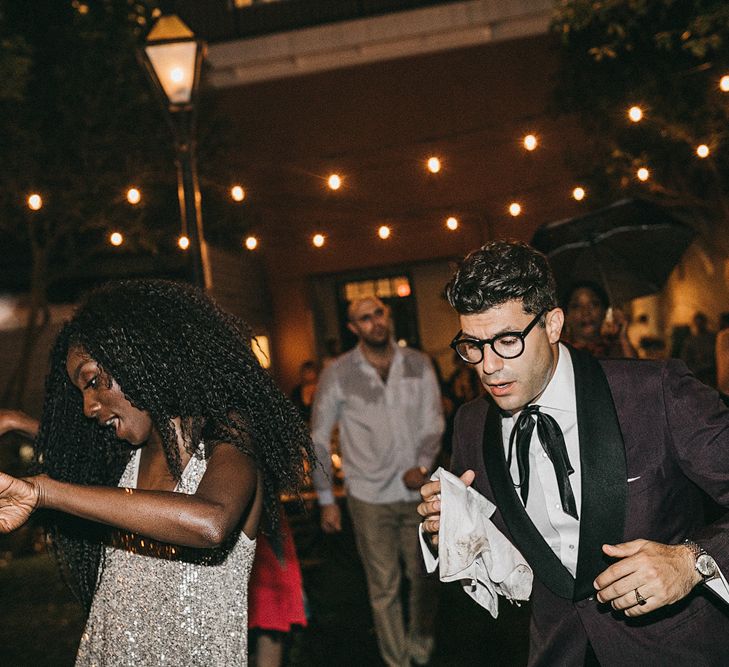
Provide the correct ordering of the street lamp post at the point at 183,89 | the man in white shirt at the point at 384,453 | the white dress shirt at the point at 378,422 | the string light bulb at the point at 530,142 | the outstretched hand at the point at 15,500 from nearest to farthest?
the outstretched hand at the point at 15,500, the man in white shirt at the point at 384,453, the white dress shirt at the point at 378,422, the street lamp post at the point at 183,89, the string light bulb at the point at 530,142

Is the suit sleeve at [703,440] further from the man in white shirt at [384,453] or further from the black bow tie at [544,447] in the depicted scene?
the man in white shirt at [384,453]

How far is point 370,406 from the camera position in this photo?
6.08m

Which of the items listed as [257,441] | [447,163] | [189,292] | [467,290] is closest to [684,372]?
[467,290]

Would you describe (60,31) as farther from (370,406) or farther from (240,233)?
(370,406)

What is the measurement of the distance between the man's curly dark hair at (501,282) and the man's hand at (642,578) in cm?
79

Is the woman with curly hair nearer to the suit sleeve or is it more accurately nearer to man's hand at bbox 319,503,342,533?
the suit sleeve

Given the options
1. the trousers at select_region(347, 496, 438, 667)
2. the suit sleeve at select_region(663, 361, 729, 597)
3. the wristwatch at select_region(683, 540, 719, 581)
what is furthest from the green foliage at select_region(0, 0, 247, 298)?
the wristwatch at select_region(683, 540, 719, 581)

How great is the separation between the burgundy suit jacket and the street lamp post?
4151 millimetres

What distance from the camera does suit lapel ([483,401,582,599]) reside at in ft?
8.87

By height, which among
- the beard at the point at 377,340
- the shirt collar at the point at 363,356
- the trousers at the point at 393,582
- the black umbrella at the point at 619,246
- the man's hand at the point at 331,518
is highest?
the black umbrella at the point at 619,246

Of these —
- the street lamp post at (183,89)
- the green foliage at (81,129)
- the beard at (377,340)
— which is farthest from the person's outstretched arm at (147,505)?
the green foliage at (81,129)

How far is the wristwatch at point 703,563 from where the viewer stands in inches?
94.3

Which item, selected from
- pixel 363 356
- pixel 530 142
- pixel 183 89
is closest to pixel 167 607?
pixel 363 356

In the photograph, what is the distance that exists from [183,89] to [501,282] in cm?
460
